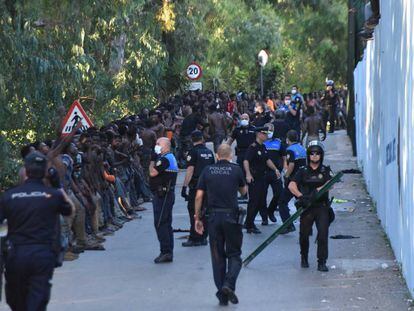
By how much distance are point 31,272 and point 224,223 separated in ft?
11.1

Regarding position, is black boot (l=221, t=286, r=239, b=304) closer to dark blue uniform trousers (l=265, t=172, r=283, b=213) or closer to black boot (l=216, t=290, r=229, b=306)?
black boot (l=216, t=290, r=229, b=306)

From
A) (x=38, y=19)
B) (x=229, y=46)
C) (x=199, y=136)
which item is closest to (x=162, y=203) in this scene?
(x=199, y=136)

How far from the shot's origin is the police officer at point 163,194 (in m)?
15.6

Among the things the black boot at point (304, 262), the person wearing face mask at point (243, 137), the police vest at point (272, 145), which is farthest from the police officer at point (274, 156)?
the black boot at point (304, 262)

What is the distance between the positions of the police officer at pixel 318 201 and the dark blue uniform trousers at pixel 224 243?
2.40m

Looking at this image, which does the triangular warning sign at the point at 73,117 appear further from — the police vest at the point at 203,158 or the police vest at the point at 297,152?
the police vest at the point at 297,152

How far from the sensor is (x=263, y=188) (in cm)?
1878

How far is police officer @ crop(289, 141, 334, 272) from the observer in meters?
14.8

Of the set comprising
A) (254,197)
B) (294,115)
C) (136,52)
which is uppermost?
(136,52)

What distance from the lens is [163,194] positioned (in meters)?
15.6

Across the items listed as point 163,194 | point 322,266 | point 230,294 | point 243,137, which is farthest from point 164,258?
point 243,137

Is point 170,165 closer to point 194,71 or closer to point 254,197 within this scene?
point 254,197

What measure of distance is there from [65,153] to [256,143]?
12.2 feet

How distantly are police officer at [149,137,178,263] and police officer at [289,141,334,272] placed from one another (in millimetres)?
1766
